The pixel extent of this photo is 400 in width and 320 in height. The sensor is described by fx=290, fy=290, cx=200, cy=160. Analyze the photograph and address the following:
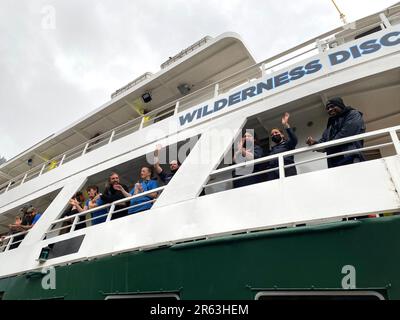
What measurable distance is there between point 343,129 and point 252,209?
4.91 ft

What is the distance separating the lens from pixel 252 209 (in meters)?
3.32

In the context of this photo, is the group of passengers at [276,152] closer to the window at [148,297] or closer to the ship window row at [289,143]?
the ship window row at [289,143]

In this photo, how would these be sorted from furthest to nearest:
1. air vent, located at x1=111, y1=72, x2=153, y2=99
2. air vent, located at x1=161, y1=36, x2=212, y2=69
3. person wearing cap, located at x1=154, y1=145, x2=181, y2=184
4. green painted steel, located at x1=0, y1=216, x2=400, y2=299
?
air vent, located at x1=111, y1=72, x2=153, y2=99 → air vent, located at x1=161, y1=36, x2=212, y2=69 → person wearing cap, located at x1=154, y1=145, x2=181, y2=184 → green painted steel, located at x1=0, y1=216, x2=400, y2=299

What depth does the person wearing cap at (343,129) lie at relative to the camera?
11.0 ft

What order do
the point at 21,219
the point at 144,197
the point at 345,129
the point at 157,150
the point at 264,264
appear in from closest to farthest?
1. the point at 264,264
2. the point at 345,129
3. the point at 144,197
4. the point at 157,150
5. the point at 21,219

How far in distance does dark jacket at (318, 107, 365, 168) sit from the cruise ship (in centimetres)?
20

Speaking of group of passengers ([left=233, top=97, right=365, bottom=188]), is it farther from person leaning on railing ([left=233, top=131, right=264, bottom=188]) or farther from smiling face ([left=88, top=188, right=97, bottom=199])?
smiling face ([left=88, top=188, right=97, bottom=199])

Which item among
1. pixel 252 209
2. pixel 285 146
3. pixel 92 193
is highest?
pixel 92 193

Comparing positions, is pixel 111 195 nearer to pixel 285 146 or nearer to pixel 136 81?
pixel 285 146

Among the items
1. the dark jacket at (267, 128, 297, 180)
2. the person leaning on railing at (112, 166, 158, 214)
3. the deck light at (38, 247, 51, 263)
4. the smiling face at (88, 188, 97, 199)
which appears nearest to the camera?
the dark jacket at (267, 128, 297, 180)

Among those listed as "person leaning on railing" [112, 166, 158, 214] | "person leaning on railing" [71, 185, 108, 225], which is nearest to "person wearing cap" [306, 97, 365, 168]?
"person leaning on railing" [112, 166, 158, 214]

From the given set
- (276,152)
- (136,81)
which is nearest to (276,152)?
(276,152)

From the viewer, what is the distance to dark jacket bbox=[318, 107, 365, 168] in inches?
135

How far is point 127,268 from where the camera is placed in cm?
385
